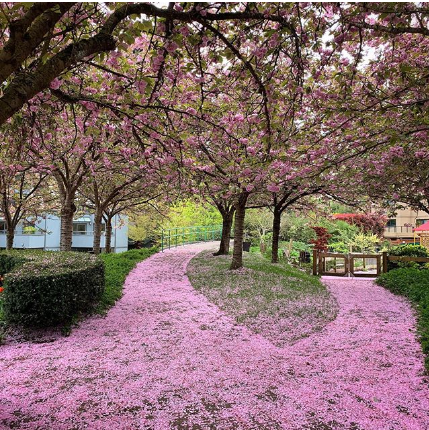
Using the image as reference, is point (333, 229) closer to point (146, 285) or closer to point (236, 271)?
point (236, 271)

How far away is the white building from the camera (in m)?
28.7

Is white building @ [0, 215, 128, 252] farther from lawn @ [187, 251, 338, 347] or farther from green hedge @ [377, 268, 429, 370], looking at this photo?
green hedge @ [377, 268, 429, 370]

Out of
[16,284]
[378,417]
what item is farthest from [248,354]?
[16,284]

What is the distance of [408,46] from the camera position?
5.21 meters

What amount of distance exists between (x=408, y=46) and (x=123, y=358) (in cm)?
656

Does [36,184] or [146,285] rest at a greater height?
[36,184]

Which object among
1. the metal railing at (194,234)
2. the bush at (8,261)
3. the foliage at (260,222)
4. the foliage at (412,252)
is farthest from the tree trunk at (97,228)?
the foliage at (412,252)

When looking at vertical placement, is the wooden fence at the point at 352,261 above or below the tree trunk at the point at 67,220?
below

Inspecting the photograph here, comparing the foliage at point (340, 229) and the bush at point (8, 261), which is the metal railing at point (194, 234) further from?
the bush at point (8, 261)

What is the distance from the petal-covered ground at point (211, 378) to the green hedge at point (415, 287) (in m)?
0.31

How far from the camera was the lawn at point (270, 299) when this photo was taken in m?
6.73

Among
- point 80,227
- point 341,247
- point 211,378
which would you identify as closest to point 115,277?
point 211,378

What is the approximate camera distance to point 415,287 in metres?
9.80

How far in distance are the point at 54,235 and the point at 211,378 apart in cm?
3139
